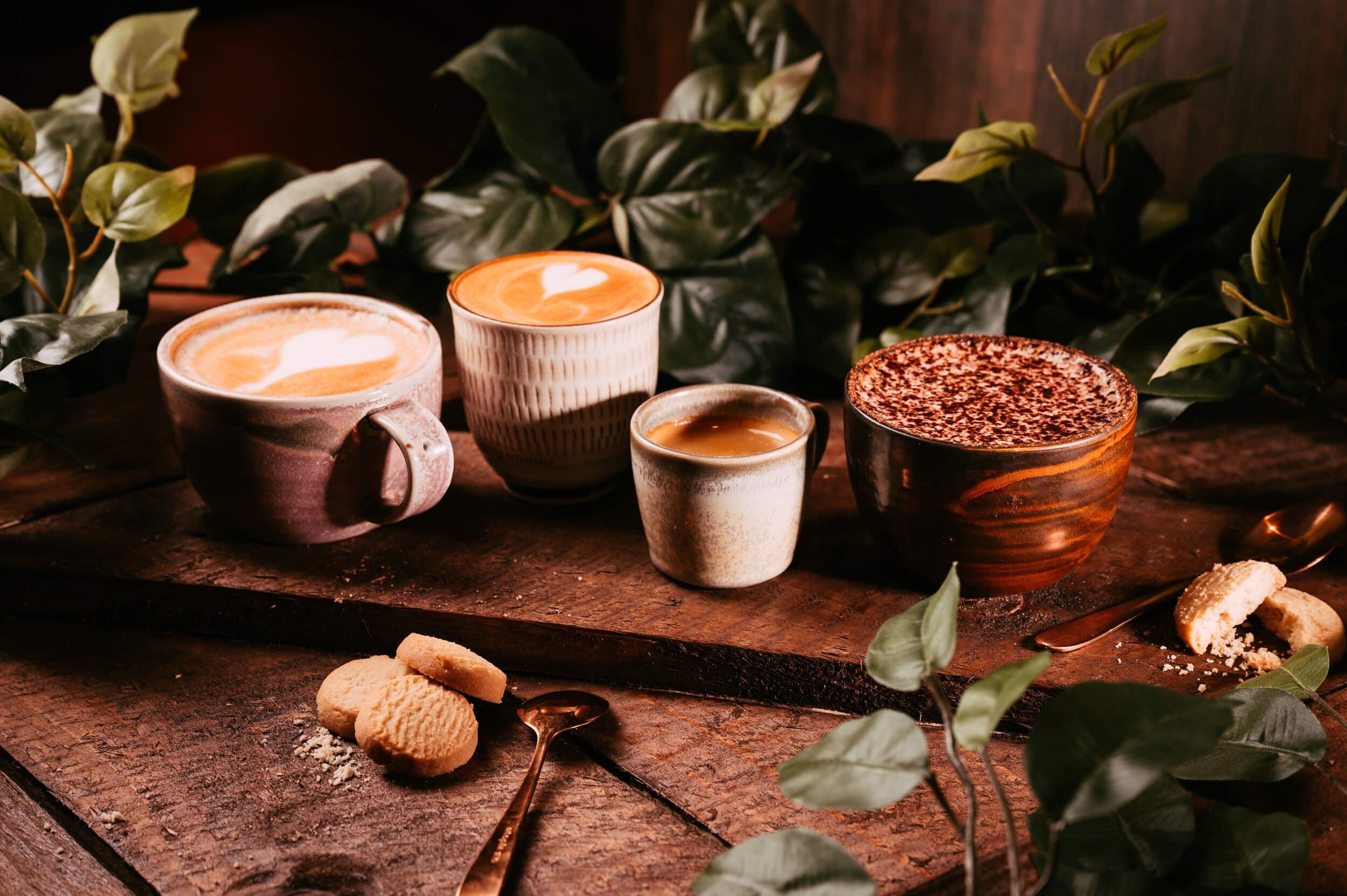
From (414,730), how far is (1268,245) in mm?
855

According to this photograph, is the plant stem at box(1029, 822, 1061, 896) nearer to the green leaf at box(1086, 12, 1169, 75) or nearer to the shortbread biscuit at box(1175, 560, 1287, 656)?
the shortbread biscuit at box(1175, 560, 1287, 656)

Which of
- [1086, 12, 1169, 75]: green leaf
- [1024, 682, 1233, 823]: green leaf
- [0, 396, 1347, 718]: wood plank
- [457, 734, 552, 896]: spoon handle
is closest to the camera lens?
[1024, 682, 1233, 823]: green leaf

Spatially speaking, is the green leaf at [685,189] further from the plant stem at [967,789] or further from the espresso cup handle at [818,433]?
the plant stem at [967,789]

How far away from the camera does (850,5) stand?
72.6 inches

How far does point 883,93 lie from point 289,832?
1470 mm

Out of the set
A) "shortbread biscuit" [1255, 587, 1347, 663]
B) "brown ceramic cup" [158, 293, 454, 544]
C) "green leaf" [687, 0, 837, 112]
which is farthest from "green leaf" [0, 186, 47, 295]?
"shortbread biscuit" [1255, 587, 1347, 663]

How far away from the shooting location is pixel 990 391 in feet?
3.26

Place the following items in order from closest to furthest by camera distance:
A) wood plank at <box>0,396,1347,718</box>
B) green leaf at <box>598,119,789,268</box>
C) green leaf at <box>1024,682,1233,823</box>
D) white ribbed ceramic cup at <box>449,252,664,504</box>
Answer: green leaf at <box>1024,682,1233,823</box>, wood plank at <box>0,396,1347,718</box>, white ribbed ceramic cup at <box>449,252,664,504</box>, green leaf at <box>598,119,789,268</box>

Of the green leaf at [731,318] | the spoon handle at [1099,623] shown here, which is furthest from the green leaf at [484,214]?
the spoon handle at [1099,623]

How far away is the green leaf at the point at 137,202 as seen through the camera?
1.14m

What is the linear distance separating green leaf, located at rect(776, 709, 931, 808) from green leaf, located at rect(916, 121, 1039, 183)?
0.67 metres

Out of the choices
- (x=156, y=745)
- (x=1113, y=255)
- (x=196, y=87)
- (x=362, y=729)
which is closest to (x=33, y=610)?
(x=156, y=745)

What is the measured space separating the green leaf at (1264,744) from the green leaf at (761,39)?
951 mm

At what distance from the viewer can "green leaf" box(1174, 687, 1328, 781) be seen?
0.80 meters
